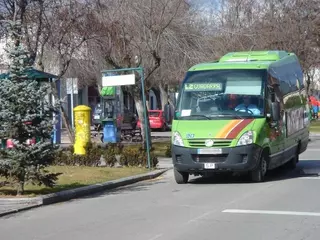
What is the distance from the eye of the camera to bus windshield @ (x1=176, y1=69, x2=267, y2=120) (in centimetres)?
1559

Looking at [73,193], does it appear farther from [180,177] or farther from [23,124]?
[180,177]

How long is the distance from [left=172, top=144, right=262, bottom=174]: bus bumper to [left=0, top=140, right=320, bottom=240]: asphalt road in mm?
430

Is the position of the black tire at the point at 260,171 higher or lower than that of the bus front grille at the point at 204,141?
lower

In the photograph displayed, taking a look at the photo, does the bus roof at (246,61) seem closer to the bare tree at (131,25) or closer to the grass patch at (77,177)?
the grass patch at (77,177)

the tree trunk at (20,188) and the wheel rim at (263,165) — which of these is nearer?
the tree trunk at (20,188)

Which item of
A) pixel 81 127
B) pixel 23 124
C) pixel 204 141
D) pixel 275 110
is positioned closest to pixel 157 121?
pixel 81 127

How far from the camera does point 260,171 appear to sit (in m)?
15.6

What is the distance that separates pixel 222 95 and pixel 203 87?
1.78 ft

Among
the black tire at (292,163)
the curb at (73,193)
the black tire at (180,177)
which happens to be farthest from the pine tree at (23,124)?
the black tire at (292,163)

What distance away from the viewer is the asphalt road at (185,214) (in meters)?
9.69

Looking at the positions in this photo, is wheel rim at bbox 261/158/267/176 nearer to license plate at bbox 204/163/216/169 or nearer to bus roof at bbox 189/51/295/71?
license plate at bbox 204/163/216/169

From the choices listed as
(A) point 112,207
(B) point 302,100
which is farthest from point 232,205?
A: (B) point 302,100

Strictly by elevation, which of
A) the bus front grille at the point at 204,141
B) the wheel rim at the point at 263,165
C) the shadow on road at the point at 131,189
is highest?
the bus front grille at the point at 204,141

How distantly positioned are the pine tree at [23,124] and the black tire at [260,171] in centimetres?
479
